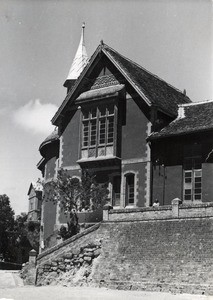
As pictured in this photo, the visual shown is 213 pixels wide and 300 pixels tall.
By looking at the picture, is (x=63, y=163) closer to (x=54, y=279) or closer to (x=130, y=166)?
(x=130, y=166)

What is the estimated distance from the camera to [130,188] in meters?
32.2

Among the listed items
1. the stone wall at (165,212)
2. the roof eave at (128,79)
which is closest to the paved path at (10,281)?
the stone wall at (165,212)

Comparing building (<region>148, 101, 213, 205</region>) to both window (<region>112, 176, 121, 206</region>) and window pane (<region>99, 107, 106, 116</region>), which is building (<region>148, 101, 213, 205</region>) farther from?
window pane (<region>99, 107, 106, 116</region>)

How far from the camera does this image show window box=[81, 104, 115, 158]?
3288 centimetres

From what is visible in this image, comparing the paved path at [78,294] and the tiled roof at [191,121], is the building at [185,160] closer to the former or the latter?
the tiled roof at [191,121]

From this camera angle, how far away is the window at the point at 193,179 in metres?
29.6

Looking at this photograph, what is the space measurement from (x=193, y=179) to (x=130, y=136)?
4.95 meters

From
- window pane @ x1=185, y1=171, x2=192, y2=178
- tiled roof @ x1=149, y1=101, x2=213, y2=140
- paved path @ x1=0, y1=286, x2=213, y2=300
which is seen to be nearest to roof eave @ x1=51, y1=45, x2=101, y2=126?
tiled roof @ x1=149, y1=101, x2=213, y2=140

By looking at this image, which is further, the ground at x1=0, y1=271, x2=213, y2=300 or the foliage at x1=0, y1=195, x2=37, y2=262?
the foliage at x1=0, y1=195, x2=37, y2=262

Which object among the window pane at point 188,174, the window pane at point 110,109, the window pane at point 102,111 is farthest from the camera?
the window pane at point 102,111

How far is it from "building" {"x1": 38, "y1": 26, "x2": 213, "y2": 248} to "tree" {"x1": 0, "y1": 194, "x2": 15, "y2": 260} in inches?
744

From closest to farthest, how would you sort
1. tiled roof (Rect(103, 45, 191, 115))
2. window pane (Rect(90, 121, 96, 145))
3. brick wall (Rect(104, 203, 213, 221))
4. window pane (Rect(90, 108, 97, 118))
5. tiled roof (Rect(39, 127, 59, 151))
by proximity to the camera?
brick wall (Rect(104, 203, 213, 221))
tiled roof (Rect(103, 45, 191, 115))
window pane (Rect(90, 121, 96, 145))
window pane (Rect(90, 108, 97, 118))
tiled roof (Rect(39, 127, 59, 151))

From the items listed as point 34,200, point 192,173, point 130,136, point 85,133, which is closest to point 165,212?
point 192,173

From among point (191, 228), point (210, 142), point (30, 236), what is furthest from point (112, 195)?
point (30, 236)
